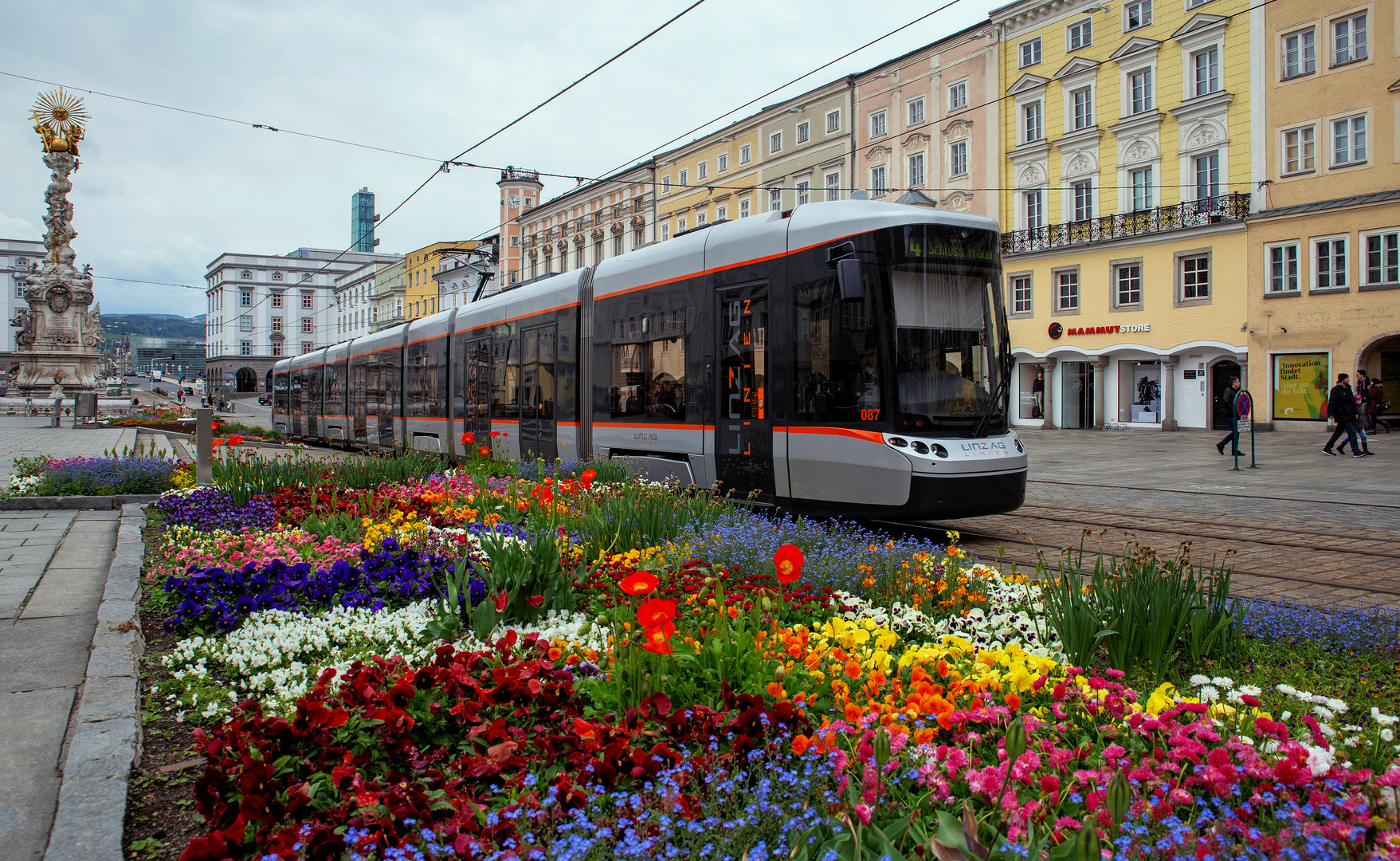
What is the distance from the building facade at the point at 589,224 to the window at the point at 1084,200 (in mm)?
25451

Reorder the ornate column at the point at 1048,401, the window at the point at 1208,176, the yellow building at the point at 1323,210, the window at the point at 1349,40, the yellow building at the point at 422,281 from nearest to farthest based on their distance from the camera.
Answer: the yellow building at the point at 1323,210 < the window at the point at 1349,40 < the window at the point at 1208,176 < the ornate column at the point at 1048,401 < the yellow building at the point at 422,281

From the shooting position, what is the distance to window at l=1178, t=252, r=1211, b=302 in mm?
30469

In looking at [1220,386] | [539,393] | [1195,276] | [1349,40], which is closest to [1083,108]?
[1195,276]

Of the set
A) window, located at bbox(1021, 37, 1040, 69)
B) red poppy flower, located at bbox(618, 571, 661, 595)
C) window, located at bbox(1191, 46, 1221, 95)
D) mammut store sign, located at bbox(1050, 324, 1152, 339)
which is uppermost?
window, located at bbox(1021, 37, 1040, 69)

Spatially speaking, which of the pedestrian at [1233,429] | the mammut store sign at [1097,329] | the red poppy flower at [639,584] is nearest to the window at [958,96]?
the mammut store sign at [1097,329]

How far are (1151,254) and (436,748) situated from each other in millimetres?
33897

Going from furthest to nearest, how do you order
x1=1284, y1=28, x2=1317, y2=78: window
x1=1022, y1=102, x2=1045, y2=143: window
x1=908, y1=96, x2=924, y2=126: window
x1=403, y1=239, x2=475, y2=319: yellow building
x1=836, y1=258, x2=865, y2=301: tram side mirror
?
x1=403, y1=239, x2=475, y2=319: yellow building
x1=908, y1=96, x2=924, y2=126: window
x1=1022, y1=102, x2=1045, y2=143: window
x1=1284, y1=28, x2=1317, y2=78: window
x1=836, y1=258, x2=865, y2=301: tram side mirror

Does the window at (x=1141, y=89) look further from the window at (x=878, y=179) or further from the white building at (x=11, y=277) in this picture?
the white building at (x=11, y=277)

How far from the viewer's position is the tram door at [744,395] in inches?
365

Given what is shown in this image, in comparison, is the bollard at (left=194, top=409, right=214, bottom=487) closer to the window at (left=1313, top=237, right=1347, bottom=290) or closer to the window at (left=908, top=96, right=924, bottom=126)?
the window at (left=1313, top=237, right=1347, bottom=290)

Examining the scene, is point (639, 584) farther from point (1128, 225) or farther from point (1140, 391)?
point (1140, 391)

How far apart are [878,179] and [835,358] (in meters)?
34.4

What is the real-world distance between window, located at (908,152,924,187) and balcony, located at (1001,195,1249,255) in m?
4.64

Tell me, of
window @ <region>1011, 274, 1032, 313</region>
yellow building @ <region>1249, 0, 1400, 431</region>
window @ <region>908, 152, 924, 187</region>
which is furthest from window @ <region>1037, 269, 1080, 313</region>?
window @ <region>908, 152, 924, 187</region>
